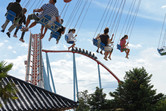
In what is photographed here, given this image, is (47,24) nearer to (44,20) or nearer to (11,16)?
(44,20)

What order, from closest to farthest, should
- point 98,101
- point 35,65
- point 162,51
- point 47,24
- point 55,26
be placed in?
point 47,24 < point 55,26 < point 98,101 < point 162,51 < point 35,65

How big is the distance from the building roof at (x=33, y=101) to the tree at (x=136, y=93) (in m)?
6.02

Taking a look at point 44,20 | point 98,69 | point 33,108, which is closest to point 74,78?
point 98,69

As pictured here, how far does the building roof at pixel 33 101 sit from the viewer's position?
17.3 feet

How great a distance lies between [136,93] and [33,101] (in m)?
7.36

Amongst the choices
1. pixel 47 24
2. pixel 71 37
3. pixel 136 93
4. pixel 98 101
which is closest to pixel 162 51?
pixel 136 93

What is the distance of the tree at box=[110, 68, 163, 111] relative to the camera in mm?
11242

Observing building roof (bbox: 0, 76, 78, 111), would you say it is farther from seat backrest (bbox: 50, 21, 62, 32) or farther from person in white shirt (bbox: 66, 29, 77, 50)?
person in white shirt (bbox: 66, 29, 77, 50)

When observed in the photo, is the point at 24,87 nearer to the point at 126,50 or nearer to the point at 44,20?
the point at 44,20

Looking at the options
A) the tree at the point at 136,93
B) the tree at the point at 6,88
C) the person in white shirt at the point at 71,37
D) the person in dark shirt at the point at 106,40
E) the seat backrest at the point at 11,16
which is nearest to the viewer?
the tree at the point at 6,88

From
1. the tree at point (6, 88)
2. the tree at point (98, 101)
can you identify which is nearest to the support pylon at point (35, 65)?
the tree at point (98, 101)

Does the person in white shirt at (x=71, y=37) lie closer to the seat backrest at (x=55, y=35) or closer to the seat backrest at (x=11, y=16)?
the seat backrest at (x=55, y=35)

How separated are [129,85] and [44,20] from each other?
6670 mm

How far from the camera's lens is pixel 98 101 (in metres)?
12.9
